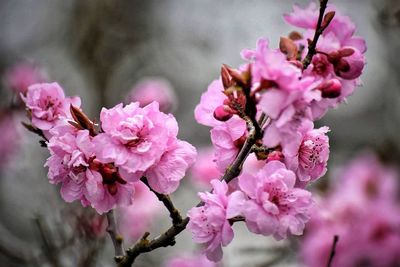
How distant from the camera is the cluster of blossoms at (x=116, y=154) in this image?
49.9 inches

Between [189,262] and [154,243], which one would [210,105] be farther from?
[189,262]

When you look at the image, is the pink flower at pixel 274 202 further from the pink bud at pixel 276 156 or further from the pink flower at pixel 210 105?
the pink flower at pixel 210 105

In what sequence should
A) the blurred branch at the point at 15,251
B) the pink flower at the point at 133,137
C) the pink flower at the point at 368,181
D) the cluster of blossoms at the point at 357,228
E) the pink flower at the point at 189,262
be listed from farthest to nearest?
1. the pink flower at the point at 368,181
2. the cluster of blossoms at the point at 357,228
3. the pink flower at the point at 189,262
4. the blurred branch at the point at 15,251
5. the pink flower at the point at 133,137

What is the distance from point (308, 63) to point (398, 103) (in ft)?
13.3

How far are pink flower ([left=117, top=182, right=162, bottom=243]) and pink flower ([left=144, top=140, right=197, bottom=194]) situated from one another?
89.2 inches

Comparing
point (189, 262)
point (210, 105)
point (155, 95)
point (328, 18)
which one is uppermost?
point (328, 18)

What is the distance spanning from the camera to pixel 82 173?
1314mm

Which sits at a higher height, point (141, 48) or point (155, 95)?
point (155, 95)

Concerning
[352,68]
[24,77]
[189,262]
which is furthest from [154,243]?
[24,77]

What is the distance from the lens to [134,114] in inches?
51.6

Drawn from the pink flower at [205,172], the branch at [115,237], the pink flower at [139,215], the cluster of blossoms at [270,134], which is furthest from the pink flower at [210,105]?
the pink flower at [139,215]

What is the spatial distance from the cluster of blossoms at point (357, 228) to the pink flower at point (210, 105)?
1663 mm

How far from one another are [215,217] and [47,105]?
0.56m

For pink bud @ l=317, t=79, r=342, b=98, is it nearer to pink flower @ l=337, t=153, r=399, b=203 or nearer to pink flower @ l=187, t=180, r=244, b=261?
pink flower @ l=187, t=180, r=244, b=261
